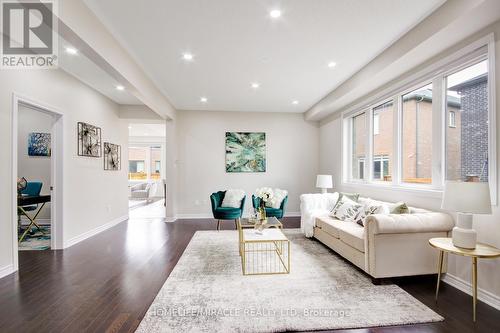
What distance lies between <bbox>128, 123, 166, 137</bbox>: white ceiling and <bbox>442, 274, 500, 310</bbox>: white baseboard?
861 cm

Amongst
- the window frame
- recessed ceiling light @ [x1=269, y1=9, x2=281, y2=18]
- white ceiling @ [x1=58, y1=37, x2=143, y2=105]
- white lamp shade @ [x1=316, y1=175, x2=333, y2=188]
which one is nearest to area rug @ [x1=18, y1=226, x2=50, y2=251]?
white ceiling @ [x1=58, y1=37, x2=143, y2=105]

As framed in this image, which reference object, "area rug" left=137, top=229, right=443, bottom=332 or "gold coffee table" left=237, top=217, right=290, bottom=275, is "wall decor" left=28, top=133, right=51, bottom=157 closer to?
"area rug" left=137, top=229, right=443, bottom=332

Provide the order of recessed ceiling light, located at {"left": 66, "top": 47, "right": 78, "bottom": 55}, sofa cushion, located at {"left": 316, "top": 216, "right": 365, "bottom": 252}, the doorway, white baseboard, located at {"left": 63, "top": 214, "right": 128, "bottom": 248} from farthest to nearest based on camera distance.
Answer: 1. the doorway
2. white baseboard, located at {"left": 63, "top": 214, "right": 128, "bottom": 248}
3. recessed ceiling light, located at {"left": 66, "top": 47, "right": 78, "bottom": 55}
4. sofa cushion, located at {"left": 316, "top": 216, "right": 365, "bottom": 252}

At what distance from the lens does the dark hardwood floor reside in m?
1.95

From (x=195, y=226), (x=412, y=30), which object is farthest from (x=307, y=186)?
(x=412, y=30)

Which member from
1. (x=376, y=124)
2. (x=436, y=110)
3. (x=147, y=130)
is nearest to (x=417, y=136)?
(x=436, y=110)

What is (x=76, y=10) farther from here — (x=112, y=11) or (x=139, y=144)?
(x=139, y=144)

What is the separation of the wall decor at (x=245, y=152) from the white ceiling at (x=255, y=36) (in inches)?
80.5

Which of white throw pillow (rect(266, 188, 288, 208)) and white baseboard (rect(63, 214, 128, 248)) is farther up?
white throw pillow (rect(266, 188, 288, 208))

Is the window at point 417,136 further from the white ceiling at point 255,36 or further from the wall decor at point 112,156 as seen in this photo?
the wall decor at point 112,156

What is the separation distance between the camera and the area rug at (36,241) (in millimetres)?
3811

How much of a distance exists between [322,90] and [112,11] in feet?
12.2

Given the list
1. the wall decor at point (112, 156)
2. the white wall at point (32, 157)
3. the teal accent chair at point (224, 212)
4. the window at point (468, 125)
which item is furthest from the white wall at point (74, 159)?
the window at point (468, 125)

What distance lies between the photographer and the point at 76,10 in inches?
83.3
